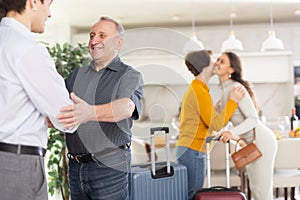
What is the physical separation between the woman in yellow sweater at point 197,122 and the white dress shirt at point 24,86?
5.07ft

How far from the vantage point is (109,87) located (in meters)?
2.54

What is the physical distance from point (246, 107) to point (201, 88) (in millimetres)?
615

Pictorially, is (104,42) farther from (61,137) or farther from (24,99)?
(61,137)

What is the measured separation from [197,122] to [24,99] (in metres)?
1.70

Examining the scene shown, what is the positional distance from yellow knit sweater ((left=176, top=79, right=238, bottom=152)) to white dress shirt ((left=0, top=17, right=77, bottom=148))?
154 cm

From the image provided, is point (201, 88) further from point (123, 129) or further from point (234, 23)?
point (234, 23)

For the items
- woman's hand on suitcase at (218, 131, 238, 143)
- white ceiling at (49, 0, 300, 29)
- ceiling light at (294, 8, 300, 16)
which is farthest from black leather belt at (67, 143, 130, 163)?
ceiling light at (294, 8, 300, 16)

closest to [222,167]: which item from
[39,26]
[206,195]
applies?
[206,195]

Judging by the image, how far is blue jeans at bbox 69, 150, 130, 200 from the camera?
2502 mm

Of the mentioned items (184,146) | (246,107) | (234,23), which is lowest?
(184,146)

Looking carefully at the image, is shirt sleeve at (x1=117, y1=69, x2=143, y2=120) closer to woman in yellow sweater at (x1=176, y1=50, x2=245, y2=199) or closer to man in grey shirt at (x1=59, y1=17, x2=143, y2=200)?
man in grey shirt at (x1=59, y1=17, x2=143, y2=200)

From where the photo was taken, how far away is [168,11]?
6.60 meters

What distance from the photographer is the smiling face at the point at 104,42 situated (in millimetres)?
2604

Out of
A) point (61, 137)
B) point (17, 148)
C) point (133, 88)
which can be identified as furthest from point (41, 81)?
point (61, 137)
